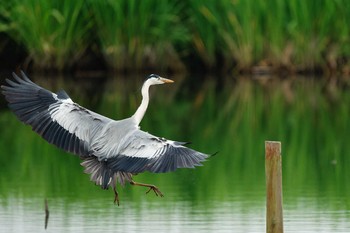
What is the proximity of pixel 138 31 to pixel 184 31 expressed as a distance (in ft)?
3.06

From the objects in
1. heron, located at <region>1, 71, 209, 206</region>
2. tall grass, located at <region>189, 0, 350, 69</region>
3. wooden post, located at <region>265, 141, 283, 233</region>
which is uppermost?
tall grass, located at <region>189, 0, 350, 69</region>

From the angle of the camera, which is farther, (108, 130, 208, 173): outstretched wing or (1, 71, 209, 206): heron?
(1, 71, 209, 206): heron

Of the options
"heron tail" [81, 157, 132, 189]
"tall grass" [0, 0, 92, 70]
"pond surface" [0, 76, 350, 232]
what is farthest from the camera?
"tall grass" [0, 0, 92, 70]

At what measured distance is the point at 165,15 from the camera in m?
25.3

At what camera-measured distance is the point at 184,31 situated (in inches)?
1006

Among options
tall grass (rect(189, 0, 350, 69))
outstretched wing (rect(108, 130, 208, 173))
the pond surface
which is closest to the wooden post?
outstretched wing (rect(108, 130, 208, 173))

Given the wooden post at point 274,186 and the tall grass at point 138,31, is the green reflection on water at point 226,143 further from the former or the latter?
the wooden post at point 274,186

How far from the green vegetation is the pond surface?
45.1 inches

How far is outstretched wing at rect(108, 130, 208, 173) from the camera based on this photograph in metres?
9.62

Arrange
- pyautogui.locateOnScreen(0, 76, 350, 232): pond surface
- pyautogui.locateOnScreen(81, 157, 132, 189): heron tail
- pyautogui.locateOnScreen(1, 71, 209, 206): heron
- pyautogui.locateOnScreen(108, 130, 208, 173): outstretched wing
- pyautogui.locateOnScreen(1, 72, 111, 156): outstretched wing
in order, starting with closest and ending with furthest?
pyautogui.locateOnScreen(108, 130, 208, 173): outstretched wing < pyautogui.locateOnScreen(1, 71, 209, 206): heron < pyautogui.locateOnScreen(81, 157, 132, 189): heron tail < pyautogui.locateOnScreen(1, 72, 111, 156): outstretched wing < pyautogui.locateOnScreen(0, 76, 350, 232): pond surface

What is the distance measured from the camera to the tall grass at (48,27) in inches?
1001

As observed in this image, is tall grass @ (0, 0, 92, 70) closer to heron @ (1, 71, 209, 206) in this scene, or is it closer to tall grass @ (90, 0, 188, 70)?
tall grass @ (90, 0, 188, 70)

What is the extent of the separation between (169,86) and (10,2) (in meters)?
3.75

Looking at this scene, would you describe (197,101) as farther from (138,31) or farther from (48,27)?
(48,27)
